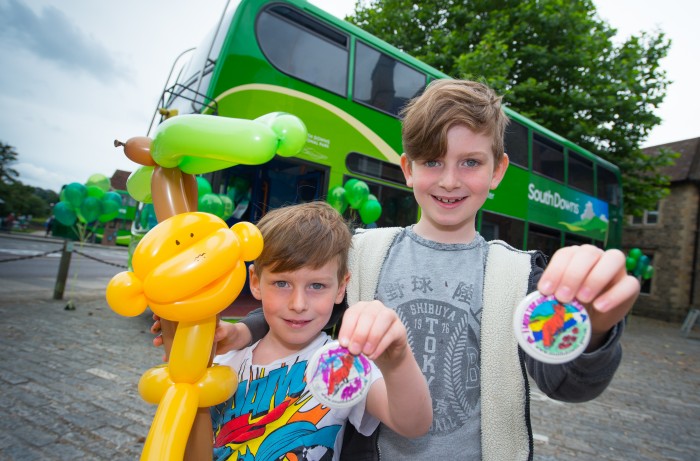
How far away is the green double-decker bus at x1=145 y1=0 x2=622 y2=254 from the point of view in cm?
435

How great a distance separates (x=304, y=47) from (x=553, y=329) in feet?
15.8

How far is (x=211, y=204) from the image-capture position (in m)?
3.68

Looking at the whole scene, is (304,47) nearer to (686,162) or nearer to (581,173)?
(581,173)

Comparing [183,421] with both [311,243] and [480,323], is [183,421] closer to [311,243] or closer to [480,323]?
[311,243]

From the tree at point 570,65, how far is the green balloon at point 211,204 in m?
9.03

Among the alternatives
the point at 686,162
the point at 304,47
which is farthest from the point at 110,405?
the point at 686,162

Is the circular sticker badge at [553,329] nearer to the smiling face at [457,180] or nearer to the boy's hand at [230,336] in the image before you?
the smiling face at [457,180]

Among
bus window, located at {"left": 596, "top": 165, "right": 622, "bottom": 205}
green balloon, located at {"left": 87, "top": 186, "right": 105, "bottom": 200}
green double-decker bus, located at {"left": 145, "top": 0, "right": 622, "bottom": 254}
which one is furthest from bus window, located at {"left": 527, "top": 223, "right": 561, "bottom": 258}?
green balloon, located at {"left": 87, "top": 186, "right": 105, "bottom": 200}

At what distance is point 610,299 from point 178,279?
2.60ft

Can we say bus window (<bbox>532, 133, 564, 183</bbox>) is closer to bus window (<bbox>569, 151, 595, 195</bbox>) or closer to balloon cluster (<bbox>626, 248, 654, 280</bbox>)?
bus window (<bbox>569, 151, 595, 195</bbox>)

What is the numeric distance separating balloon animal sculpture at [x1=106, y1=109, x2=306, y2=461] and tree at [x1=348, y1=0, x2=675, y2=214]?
36.3 ft

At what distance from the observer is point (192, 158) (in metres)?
0.98

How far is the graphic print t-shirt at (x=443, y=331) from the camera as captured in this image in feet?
3.46

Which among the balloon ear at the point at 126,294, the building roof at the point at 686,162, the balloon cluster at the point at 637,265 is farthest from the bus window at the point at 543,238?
the building roof at the point at 686,162
